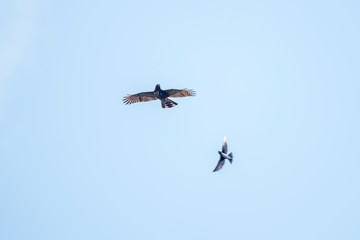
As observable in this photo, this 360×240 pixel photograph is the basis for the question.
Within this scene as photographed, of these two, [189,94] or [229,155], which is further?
[189,94]

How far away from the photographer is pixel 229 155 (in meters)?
31.5

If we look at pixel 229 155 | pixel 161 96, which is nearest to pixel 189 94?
pixel 161 96

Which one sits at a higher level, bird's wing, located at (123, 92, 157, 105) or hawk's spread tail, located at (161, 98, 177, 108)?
bird's wing, located at (123, 92, 157, 105)

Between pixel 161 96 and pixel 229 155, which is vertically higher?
pixel 161 96

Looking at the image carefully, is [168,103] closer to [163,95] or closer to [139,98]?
[163,95]

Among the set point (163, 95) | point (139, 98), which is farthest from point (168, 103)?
point (139, 98)

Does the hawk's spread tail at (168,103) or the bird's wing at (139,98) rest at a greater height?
the bird's wing at (139,98)

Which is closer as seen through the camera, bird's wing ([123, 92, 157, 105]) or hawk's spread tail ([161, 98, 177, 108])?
hawk's spread tail ([161, 98, 177, 108])

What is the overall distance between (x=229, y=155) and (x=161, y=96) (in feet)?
20.4

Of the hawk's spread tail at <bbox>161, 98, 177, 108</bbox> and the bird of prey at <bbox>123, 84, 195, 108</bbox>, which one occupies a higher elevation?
the bird of prey at <bbox>123, 84, 195, 108</bbox>

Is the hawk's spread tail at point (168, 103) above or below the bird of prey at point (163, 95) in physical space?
below

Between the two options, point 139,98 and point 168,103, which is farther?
point 139,98

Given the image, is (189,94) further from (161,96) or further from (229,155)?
(229,155)

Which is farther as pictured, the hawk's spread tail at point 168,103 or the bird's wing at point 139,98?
the bird's wing at point 139,98
